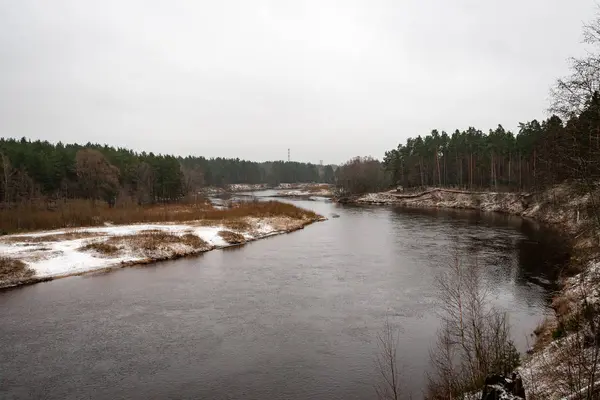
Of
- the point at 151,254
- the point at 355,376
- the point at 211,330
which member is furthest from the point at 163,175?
the point at 355,376

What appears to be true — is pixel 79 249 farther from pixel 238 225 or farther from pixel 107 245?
pixel 238 225

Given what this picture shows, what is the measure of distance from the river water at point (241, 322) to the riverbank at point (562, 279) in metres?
1.90

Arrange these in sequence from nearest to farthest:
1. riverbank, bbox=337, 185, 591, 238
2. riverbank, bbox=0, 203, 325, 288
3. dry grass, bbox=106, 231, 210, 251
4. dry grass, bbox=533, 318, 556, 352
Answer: dry grass, bbox=533, 318, 556, 352
riverbank, bbox=0, 203, 325, 288
dry grass, bbox=106, 231, 210, 251
riverbank, bbox=337, 185, 591, 238

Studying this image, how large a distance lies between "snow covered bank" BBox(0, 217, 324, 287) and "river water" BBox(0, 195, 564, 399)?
223 cm

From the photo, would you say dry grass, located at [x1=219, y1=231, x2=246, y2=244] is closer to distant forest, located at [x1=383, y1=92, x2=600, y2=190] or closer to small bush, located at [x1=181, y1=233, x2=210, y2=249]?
small bush, located at [x1=181, y1=233, x2=210, y2=249]

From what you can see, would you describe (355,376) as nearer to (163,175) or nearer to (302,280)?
(302,280)

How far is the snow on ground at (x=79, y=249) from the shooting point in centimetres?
3050

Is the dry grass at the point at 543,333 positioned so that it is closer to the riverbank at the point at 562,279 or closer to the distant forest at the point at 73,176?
the riverbank at the point at 562,279

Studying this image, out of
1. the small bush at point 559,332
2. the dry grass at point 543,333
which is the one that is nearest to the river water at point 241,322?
the dry grass at point 543,333

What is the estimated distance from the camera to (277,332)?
61.2 feet

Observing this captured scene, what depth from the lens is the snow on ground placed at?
30497 millimetres

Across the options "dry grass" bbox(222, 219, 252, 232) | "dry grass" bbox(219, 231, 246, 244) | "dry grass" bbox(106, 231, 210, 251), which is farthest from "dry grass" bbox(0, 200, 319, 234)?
"dry grass" bbox(106, 231, 210, 251)

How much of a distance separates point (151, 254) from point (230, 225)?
51.2ft

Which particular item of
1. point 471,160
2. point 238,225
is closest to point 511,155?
point 471,160
